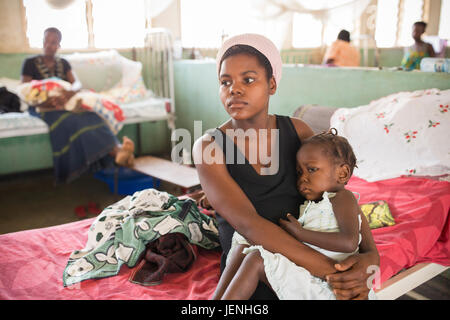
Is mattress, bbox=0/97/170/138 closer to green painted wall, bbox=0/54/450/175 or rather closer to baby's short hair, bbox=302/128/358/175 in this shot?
green painted wall, bbox=0/54/450/175

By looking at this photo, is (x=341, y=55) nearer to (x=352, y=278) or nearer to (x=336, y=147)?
(x=336, y=147)

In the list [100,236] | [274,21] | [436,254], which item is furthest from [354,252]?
[274,21]

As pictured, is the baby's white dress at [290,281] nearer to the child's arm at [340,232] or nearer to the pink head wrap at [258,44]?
the child's arm at [340,232]

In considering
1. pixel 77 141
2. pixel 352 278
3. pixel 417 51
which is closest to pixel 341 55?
pixel 417 51

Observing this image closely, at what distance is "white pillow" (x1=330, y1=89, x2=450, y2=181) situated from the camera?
1959mm

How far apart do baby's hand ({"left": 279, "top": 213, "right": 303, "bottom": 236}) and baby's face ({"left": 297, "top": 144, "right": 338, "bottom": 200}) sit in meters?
0.11

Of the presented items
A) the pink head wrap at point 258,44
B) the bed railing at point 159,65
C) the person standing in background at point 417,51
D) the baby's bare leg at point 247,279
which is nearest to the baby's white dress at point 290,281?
the baby's bare leg at point 247,279

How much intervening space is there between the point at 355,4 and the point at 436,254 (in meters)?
5.80

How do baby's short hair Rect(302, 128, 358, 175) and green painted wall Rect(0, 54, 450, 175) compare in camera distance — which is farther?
green painted wall Rect(0, 54, 450, 175)

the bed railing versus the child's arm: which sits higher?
the bed railing

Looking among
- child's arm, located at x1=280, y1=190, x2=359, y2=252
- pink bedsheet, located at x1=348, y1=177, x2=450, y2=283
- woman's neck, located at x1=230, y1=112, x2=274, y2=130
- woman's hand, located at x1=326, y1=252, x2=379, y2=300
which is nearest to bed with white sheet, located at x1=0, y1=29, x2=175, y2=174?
pink bedsheet, located at x1=348, y1=177, x2=450, y2=283

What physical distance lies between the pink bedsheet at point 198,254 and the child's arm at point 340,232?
37 cm

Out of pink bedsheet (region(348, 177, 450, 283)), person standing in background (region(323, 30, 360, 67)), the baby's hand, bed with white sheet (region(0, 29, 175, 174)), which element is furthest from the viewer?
person standing in background (region(323, 30, 360, 67))

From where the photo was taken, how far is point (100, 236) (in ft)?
4.86
